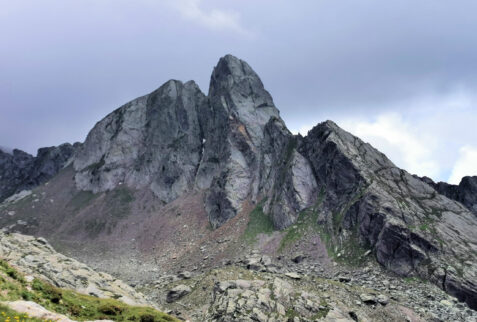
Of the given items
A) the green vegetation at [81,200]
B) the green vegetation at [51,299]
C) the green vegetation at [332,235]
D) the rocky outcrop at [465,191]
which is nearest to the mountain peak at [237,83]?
the green vegetation at [332,235]

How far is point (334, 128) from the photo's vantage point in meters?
94.7

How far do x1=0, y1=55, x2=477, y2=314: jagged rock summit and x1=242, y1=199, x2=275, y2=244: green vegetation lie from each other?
1.61m

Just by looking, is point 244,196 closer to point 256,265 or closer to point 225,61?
point 256,265

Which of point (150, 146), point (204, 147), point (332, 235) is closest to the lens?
point (332, 235)

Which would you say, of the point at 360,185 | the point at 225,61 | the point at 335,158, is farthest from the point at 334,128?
the point at 225,61

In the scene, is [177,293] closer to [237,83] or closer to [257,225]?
[257,225]

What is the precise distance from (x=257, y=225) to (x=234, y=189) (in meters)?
20.5

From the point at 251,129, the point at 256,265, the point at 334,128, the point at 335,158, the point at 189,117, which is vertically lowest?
the point at 256,265

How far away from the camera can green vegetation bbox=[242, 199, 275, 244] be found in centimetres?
8867

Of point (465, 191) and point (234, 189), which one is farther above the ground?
point (465, 191)

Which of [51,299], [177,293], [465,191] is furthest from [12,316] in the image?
[465,191]

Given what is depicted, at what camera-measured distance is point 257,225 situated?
9288 centimetres

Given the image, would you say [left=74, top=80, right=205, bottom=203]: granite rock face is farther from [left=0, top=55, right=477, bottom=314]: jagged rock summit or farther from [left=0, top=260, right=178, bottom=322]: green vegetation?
[left=0, top=260, right=178, bottom=322]: green vegetation

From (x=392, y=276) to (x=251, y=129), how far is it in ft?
259
